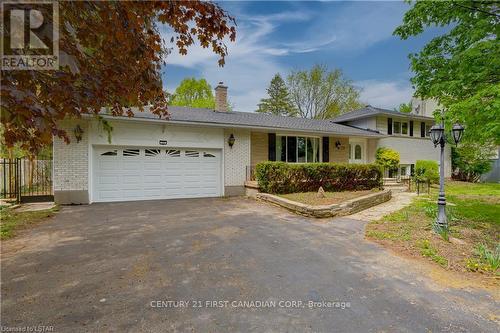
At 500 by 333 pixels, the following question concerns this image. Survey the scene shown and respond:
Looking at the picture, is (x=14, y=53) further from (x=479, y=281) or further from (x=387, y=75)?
(x=387, y=75)

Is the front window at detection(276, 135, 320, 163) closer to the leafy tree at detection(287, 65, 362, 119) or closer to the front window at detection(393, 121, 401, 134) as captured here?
the front window at detection(393, 121, 401, 134)

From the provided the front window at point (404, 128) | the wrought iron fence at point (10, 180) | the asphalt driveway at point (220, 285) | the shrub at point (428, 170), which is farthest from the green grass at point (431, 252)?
the front window at point (404, 128)

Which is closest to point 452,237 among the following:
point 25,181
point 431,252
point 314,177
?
point 431,252

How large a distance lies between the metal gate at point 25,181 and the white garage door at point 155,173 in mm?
2080

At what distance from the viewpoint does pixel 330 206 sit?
782 centimetres

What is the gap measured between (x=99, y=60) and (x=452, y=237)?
7.28 metres

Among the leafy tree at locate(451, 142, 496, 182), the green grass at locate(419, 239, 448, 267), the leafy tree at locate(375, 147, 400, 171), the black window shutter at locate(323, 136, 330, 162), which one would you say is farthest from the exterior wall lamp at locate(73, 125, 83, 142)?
the leafy tree at locate(451, 142, 496, 182)

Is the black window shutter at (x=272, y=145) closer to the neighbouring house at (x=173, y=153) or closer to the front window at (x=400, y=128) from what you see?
the neighbouring house at (x=173, y=153)

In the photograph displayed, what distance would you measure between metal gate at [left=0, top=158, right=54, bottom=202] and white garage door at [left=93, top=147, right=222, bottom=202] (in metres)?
2.08

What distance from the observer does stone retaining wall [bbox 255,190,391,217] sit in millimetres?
7707

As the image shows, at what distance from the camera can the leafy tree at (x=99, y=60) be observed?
2.37 metres

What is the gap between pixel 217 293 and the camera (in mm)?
3209

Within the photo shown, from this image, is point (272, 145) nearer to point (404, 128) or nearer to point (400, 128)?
point (400, 128)

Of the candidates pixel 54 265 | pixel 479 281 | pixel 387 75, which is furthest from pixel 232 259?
pixel 387 75
